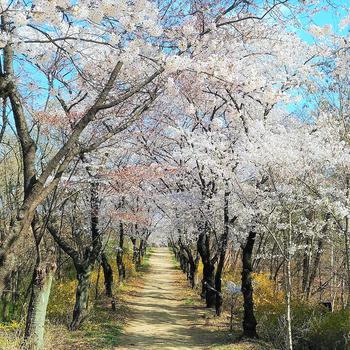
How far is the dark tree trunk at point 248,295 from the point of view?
10820mm

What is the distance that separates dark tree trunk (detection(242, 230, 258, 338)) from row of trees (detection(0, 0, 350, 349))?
29 mm

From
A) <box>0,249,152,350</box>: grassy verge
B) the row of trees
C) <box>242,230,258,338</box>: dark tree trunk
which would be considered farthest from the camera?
<box>242,230,258,338</box>: dark tree trunk

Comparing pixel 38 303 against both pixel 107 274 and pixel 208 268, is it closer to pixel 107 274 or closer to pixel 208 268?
pixel 208 268

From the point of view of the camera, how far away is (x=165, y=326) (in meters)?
13.1

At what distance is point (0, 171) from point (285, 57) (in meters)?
11.7

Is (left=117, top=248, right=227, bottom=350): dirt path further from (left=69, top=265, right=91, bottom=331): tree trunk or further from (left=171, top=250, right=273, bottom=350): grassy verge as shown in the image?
(left=69, top=265, right=91, bottom=331): tree trunk

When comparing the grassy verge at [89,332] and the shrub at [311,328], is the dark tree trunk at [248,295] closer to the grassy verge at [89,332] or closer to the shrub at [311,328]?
the shrub at [311,328]

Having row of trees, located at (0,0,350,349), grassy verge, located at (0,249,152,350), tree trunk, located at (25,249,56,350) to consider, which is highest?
row of trees, located at (0,0,350,349)

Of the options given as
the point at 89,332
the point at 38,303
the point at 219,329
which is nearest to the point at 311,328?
the point at 219,329

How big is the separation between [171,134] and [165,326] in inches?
272

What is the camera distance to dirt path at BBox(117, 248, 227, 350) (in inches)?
422

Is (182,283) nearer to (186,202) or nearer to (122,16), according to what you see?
(186,202)

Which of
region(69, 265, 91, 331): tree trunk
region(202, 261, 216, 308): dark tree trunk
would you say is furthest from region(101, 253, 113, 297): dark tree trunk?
region(69, 265, 91, 331): tree trunk

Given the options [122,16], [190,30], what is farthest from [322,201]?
[122,16]
